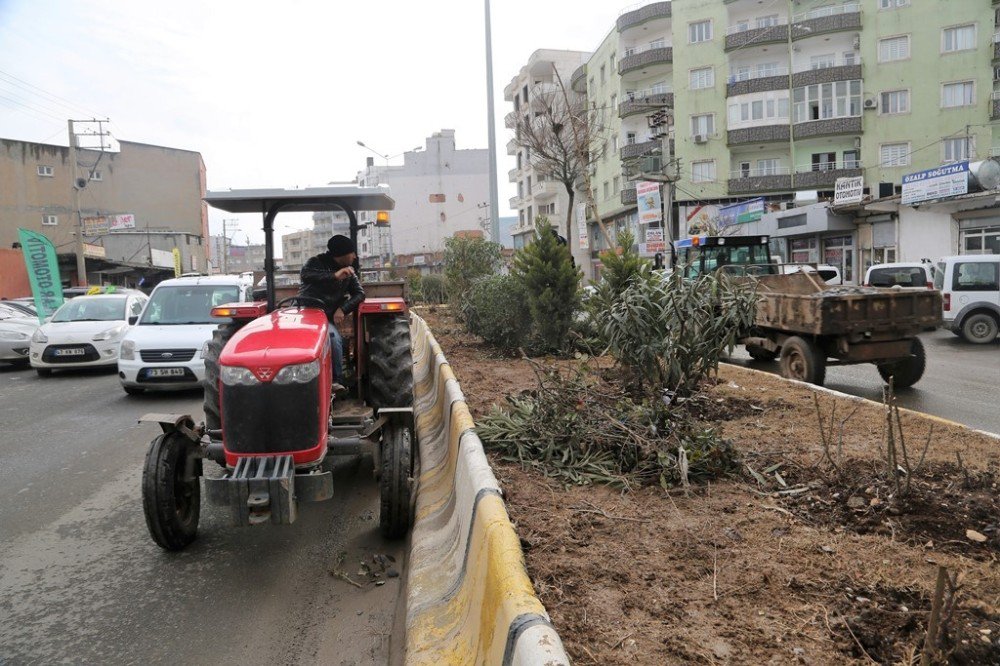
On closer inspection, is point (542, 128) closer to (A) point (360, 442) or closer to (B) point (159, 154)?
(A) point (360, 442)

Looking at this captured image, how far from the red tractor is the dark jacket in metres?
0.14

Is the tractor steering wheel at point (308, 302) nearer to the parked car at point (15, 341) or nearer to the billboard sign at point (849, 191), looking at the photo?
the parked car at point (15, 341)

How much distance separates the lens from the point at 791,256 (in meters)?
38.1

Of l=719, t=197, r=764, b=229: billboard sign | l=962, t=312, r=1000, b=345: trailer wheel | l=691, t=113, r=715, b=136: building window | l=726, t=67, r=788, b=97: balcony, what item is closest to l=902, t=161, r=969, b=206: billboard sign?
l=719, t=197, r=764, b=229: billboard sign

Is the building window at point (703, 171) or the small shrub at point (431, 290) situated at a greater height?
the building window at point (703, 171)

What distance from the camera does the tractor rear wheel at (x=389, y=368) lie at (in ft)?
19.2

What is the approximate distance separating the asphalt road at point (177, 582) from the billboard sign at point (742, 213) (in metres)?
33.8

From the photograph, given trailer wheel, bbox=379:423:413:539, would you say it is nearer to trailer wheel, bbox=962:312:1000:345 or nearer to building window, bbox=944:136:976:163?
trailer wheel, bbox=962:312:1000:345

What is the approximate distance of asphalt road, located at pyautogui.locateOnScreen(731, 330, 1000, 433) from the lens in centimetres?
854

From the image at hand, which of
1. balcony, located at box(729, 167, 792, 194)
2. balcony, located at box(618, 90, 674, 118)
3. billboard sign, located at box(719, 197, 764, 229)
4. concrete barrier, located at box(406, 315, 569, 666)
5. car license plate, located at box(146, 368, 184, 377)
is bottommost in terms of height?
concrete barrier, located at box(406, 315, 569, 666)

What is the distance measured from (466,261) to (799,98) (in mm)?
32715

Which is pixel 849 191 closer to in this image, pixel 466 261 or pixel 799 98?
pixel 799 98

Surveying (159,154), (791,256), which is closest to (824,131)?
(791,256)

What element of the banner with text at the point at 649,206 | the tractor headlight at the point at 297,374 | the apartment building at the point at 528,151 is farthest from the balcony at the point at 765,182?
the tractor headlight at the point at 297,374
